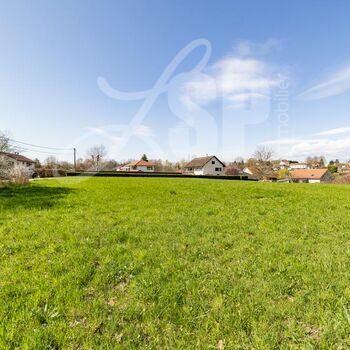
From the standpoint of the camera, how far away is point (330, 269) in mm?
4020

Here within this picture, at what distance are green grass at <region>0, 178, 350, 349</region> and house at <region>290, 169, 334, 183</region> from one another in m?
80.0

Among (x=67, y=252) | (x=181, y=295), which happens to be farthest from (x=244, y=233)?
(x=67, y=252)

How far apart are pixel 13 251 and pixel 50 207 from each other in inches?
199

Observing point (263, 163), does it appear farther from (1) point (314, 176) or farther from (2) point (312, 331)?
(2) point (312, 331)

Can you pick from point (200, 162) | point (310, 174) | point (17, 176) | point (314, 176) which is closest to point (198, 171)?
point (200, 162)

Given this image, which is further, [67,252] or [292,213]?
[292,213]

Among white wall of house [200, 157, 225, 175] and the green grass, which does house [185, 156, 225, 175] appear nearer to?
white wall of house [200, 157, 225, 175]

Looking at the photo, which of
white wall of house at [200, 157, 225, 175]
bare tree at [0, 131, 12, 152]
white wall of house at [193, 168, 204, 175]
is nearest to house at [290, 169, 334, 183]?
white wall of house at [200, 157, 225, 175]

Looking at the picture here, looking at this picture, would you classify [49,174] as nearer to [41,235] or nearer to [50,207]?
[50,207]

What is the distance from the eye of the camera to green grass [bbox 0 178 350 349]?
8.51ft

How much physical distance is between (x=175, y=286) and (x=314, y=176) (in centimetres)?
8592

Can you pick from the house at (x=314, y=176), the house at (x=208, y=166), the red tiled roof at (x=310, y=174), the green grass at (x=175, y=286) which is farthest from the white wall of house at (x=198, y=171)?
the green grass at (x=175, y=286)

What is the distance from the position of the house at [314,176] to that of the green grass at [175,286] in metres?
80.0

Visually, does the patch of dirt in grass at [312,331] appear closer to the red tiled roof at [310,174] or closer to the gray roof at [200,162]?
the gray roof at [200,162]
